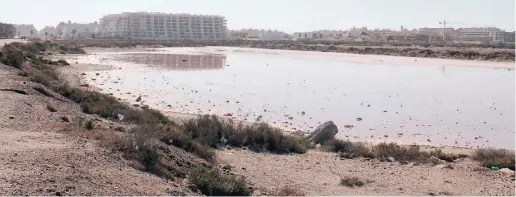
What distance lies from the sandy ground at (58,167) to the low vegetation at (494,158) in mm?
7355

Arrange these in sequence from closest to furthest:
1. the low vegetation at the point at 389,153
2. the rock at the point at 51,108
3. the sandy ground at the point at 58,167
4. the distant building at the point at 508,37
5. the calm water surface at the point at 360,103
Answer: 1. the sandy ground at the point at 58,167
2. the low vegetation at the point at 389,153
3. the rock at the point at 51,108
4. the calm water surface at the point at 360,103
5. the distant building at the point at 508,37

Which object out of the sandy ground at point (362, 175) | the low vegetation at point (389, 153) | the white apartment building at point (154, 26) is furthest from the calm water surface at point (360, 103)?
the white apartment building at point (154, 26)

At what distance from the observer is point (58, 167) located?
24.6 ft

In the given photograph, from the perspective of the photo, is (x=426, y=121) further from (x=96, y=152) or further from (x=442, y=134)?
(x=96, y=152)

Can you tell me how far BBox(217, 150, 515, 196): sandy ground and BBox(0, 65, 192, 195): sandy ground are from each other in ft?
7.12

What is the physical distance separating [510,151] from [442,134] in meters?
3.25

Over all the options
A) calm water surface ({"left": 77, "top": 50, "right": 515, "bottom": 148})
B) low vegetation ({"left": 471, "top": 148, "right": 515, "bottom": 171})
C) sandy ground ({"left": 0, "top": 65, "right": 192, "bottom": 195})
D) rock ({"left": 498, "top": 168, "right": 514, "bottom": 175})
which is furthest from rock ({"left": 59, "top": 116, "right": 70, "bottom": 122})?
rock ({"left": 498, "top": 168, "right": 514, "bottom": 175})

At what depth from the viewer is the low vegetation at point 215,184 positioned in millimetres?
7888

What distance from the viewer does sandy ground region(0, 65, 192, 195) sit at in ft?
21.7

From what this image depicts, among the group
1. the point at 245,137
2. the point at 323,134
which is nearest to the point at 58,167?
the point at 245,137

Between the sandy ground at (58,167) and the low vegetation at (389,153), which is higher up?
the sandy ground at (58,167)

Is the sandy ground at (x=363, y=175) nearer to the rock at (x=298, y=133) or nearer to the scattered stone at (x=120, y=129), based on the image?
the scattered stone at (x=120, y=129)

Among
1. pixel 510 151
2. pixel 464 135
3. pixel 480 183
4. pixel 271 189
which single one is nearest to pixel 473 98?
pixel 464 135

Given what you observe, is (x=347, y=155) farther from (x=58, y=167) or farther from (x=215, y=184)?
(x=58, y=167)
